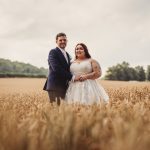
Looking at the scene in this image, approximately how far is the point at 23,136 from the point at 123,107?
1.70m

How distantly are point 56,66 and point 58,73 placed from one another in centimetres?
13

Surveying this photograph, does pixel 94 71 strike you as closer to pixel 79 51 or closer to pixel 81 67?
pixel 81 67

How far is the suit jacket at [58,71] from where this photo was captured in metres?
6.93

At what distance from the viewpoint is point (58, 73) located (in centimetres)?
694

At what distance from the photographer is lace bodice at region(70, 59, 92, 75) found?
7098mm

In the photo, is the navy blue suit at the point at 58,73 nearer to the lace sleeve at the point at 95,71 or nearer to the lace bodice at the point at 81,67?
the lace bodice at the point at 81,67

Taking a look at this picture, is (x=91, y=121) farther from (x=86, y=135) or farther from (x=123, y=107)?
(x=123, y=107)

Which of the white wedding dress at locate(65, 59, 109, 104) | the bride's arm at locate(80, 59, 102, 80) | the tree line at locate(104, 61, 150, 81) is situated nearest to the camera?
the white wedding dress at locate(65, 59, 109, 104)

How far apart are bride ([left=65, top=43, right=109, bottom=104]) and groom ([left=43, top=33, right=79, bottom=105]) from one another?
0.37 feet

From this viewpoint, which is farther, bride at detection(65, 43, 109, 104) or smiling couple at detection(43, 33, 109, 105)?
bride at detection(65, 43, 109, 104)

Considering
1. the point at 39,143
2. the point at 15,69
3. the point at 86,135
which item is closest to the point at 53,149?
the point at 39,143

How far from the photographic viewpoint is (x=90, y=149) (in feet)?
7.08

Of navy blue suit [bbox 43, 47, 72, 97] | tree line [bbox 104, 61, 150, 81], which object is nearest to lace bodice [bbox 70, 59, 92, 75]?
navy blue suit [bbox 43, 47, 72, 97]

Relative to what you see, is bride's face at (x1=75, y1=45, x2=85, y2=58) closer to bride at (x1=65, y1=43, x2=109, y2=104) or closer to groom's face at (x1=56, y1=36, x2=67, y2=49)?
bride at (x1=65, y1=43, x2=109, y2=104)
